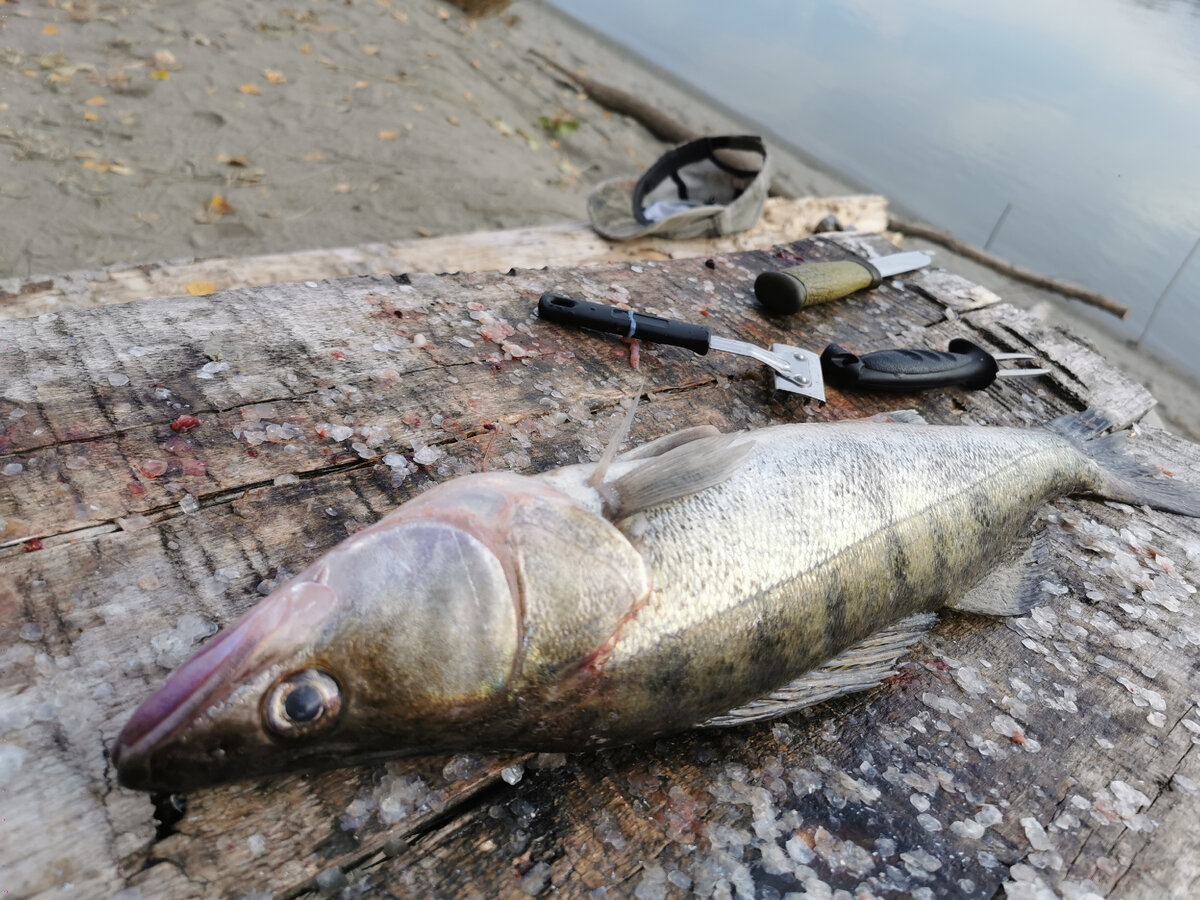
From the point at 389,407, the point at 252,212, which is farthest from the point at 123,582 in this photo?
the point at 252,212

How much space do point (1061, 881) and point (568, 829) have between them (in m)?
1.27

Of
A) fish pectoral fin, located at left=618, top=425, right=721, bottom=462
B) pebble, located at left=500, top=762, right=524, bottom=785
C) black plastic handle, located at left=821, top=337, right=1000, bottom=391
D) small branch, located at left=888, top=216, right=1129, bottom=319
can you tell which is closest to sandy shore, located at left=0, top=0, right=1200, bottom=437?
small branch, located at left=888, top=216, right=1129, bottom=319

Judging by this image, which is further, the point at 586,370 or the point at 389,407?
the point at 586,370

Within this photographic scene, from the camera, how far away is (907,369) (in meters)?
3.39

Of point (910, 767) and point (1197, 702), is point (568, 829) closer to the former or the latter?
point (910, 767)

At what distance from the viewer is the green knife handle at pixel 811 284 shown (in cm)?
362

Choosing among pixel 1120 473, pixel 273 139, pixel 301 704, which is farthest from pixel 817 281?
pixel 273 139

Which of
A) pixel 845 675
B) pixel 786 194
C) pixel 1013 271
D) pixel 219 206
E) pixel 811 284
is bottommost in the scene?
pixel 219 206

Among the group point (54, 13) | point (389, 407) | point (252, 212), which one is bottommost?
point (252, 212)

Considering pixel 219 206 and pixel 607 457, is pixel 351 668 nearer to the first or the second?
pixel 607 457

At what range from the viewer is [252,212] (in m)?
5.88

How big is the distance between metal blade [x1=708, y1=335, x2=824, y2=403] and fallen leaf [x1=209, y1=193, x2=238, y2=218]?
4.50m

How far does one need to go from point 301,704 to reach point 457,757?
0.48 m

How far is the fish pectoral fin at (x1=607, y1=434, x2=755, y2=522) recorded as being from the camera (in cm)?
191
